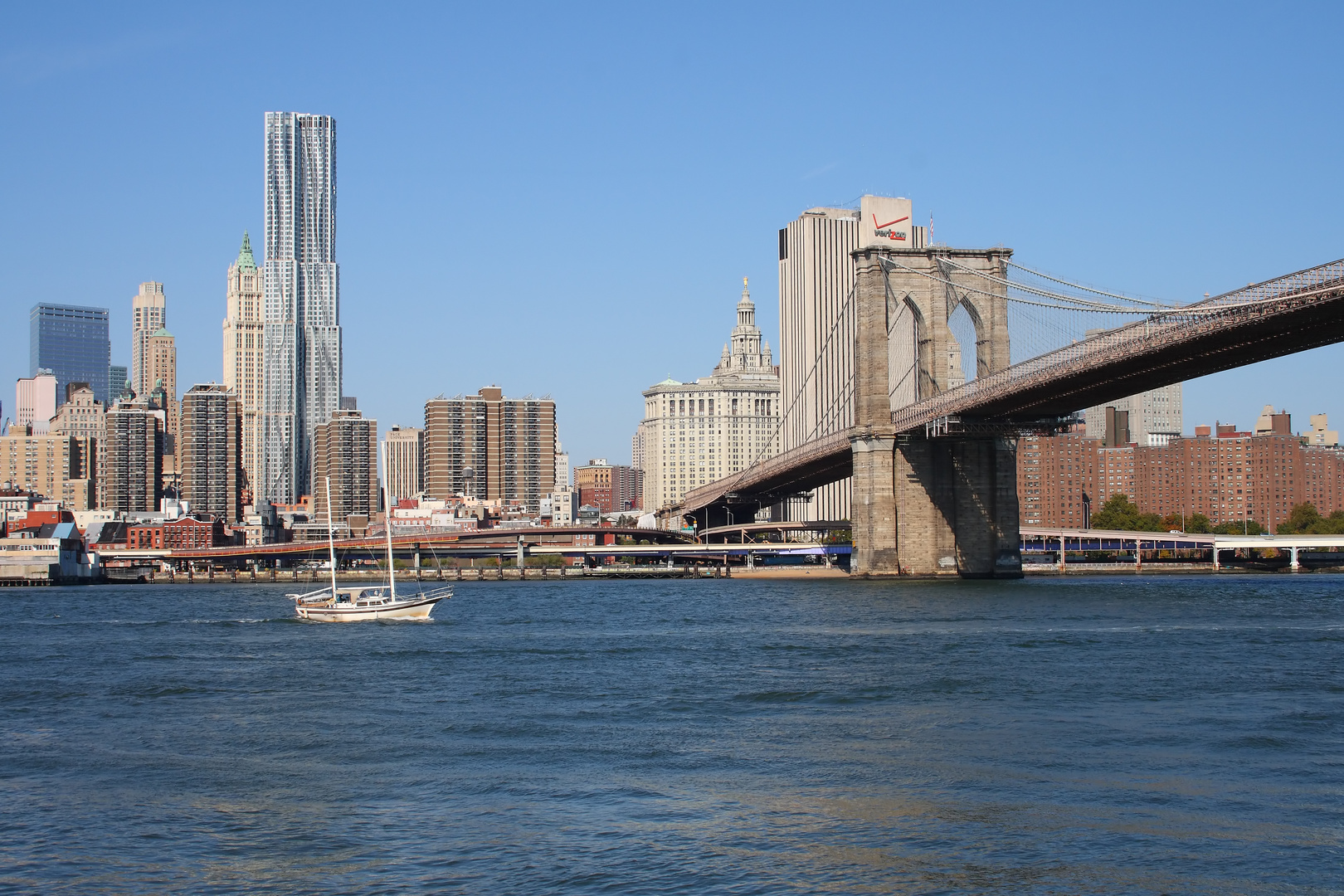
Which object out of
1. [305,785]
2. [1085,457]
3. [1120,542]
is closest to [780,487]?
[1120,542]

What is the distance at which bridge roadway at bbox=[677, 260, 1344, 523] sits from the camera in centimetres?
4416

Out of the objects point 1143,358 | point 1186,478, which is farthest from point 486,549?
point 1186,478

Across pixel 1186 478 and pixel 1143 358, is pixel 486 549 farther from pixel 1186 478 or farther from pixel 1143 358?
pixel 1186 478

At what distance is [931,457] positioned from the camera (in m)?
73.4

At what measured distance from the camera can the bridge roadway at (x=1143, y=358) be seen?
145ft

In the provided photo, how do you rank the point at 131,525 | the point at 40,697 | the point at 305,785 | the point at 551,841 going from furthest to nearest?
the point at 131,525 < the point at 40,697 < the point at 305,785 < the point at 551,841

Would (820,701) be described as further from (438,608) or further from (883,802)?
(438,608)

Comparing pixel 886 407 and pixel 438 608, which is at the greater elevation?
pixel 886 407

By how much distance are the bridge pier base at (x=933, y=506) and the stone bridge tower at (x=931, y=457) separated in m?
0.04

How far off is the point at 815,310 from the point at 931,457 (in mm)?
103976

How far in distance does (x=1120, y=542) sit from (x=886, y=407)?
60.0 m

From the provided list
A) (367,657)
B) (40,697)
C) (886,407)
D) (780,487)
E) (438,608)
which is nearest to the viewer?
(40,697)

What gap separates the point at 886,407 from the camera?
72562mm

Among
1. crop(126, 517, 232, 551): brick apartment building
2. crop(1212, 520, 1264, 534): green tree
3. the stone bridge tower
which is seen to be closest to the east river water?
the stone bridge tower
